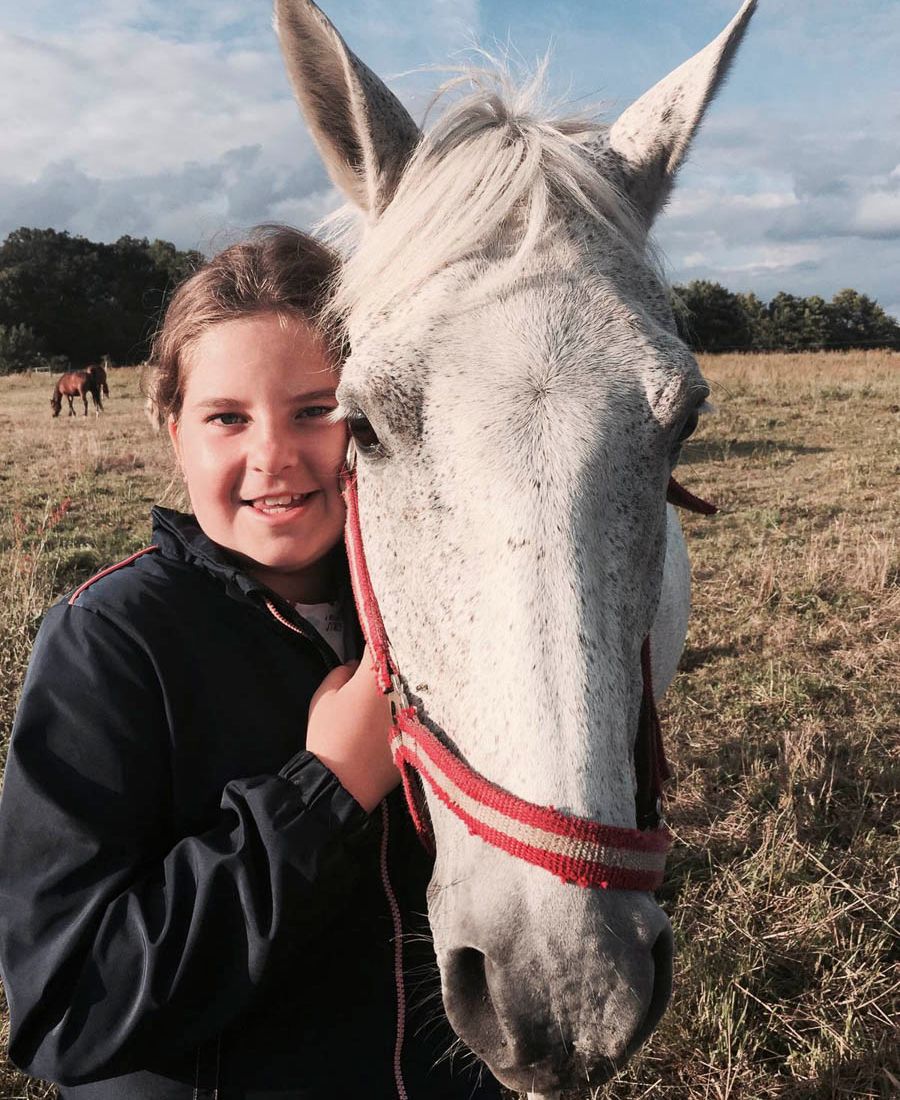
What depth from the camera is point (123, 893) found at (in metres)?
1.50

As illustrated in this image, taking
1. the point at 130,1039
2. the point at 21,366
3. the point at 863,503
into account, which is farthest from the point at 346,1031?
the point at 21,366

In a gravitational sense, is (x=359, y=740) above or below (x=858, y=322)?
below

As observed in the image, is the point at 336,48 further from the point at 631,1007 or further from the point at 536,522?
the point at 631,1007

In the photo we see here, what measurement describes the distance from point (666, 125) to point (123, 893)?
7.40 ft

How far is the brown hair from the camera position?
1903 mm

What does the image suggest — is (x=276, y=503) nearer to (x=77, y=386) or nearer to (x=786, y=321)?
(x=77, y=386)

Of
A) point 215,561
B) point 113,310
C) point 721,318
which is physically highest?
point 113,310

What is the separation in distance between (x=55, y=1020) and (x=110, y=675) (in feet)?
2.12

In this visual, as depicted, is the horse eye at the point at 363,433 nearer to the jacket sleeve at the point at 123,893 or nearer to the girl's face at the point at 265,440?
the girl's face at the point at 265,440

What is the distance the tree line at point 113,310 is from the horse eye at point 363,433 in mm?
33741

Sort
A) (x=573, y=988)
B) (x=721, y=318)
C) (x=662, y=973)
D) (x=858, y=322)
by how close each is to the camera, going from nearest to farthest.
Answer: (x=573, y=988), (x=662, y=973), (x=721, y=318), (x=858, y=322)

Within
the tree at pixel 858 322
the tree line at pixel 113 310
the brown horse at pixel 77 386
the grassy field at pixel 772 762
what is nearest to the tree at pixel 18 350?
the tree line at pixel 113 310

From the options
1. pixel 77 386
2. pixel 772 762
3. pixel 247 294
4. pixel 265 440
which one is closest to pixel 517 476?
pixel 265 440

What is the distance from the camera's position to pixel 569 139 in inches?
77.2
